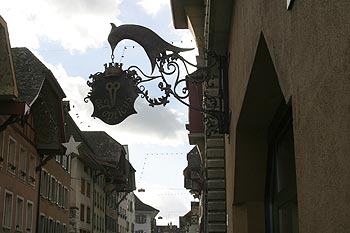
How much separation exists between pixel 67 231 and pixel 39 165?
34.7ft

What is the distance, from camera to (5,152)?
2844 cm

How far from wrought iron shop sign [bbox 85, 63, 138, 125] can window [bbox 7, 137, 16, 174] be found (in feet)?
74.3

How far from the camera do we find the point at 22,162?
31906 millimetres

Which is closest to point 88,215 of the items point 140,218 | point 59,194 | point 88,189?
point 88,189

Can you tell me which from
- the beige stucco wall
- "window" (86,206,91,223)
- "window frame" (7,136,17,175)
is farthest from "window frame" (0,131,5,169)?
the beige stucco wall

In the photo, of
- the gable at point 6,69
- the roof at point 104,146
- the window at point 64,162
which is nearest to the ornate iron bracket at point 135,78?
the gable at point 6,69

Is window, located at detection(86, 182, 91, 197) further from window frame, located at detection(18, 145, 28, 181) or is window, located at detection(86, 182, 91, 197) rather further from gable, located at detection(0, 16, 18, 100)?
gable, located at detection(0, 16, 18, 100)

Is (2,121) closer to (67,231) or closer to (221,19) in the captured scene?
(67,231)

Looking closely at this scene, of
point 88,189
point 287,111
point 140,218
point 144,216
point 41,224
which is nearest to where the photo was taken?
point 287,111

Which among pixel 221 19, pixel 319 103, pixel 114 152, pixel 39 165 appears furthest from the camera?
pixel 114 152

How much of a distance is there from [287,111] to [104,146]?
62.0 metres

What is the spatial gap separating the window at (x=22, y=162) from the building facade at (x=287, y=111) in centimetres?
2394

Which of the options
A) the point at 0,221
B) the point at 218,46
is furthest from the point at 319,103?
the point at 0,221

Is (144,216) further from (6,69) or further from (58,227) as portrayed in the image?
(6,69)
